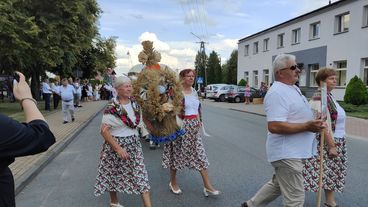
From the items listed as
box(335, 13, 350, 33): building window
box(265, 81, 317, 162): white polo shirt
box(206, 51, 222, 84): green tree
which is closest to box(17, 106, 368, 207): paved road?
box(265, 81, 317, 162): white polo shirt

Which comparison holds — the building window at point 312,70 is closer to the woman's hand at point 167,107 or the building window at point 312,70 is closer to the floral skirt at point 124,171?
the woman's hand at point 167,107

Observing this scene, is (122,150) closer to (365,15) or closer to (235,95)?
(365,15)

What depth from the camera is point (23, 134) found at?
2.00 meters

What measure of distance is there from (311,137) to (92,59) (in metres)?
44.1

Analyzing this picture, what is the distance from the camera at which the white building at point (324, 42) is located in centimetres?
2589

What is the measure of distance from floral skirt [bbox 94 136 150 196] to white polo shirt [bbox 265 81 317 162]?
5.76 ft

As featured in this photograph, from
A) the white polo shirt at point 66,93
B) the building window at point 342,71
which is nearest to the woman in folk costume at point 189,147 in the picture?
the white polo shirt at point 66,93

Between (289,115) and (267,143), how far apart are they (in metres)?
0.42

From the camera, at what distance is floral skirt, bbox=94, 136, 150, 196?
4.75 m

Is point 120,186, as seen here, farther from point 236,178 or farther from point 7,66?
point 7,66

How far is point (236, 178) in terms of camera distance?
6.70 meters

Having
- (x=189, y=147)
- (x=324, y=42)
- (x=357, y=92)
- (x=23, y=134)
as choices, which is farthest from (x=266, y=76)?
(x=23, y=134)

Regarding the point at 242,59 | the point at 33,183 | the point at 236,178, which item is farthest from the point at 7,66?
the point at 242,59

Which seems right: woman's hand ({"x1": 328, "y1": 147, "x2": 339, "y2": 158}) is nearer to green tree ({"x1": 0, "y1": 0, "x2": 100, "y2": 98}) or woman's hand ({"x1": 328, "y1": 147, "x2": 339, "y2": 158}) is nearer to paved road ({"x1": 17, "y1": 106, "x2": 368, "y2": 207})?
paved road ({"x1": 17, "y1": 106, "x2": 368, "y2": 207})
